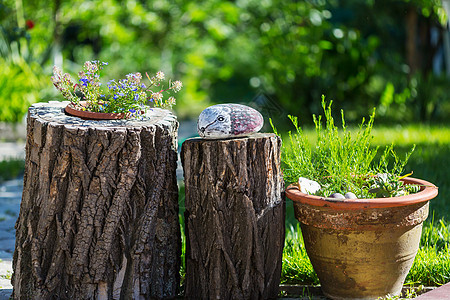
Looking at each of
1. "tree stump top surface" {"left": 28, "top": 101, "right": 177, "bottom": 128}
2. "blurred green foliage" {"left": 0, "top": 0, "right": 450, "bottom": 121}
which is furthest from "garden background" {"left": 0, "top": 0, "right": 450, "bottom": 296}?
"tree stump top surface" {"left": 28, "top": 101, "right": 177, "bottom": 128}

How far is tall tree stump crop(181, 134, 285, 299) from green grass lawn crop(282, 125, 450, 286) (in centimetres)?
40

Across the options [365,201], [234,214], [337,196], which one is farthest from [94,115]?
[365,201]

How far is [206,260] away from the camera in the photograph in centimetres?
286

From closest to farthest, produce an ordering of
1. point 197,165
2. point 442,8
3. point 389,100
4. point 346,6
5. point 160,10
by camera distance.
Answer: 1. point 197,165
2. point 442,8
3. point 389,100
4. point 346,6
5. point 160,10

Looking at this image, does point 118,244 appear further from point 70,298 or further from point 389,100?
point 389,100

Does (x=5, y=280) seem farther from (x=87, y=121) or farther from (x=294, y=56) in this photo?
(x=294, y=56)

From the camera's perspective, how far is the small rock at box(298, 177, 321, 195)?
2.94 metres

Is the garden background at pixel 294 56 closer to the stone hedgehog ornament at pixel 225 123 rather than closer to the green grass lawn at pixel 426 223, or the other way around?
the green grass lawn at pixel 426 223

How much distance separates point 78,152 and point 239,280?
100cm

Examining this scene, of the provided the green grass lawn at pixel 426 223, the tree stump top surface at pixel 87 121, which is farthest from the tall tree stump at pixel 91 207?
the green grass lawn at pixel 426 223

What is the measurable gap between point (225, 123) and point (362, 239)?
85 centimetres

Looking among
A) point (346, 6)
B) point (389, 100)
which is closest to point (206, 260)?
point (389, 100)

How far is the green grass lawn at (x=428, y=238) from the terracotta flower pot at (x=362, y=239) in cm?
33

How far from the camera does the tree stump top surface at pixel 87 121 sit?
2752 millimetres
